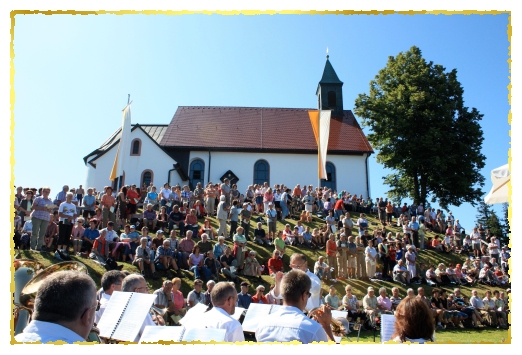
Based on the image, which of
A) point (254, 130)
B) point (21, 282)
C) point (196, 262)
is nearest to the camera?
point (21, 282)

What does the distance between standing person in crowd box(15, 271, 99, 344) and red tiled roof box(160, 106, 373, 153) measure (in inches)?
1194

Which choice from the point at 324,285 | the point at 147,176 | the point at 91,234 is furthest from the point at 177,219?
the point at 147,176

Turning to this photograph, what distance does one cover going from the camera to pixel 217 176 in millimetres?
32469

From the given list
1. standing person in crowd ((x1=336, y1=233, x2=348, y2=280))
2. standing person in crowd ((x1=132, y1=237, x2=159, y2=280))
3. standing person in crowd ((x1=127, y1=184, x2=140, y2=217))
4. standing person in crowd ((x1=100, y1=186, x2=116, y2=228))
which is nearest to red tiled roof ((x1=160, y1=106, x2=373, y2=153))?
standing person in crowd ((x1=127, y1=184, x2=140, y2=217))

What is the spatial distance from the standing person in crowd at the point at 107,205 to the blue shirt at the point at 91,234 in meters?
1.44

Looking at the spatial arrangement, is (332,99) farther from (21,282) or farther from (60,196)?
(21,282)

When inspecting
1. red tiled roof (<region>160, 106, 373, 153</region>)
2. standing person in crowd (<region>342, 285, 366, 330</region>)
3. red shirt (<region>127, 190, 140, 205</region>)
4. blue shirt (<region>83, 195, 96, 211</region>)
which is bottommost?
standing person in crowd (<region>342, 285, 366, 330</region>)

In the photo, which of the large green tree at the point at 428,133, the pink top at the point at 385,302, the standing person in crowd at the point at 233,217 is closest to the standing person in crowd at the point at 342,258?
the pink top at the point at 385,302

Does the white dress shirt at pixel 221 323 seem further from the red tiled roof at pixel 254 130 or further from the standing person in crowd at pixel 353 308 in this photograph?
the red tiled roof at pixel 254 130

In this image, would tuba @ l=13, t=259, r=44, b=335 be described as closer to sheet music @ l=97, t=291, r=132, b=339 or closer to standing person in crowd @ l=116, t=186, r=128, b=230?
sheet music @ l=97, t=291, r=132, b=339

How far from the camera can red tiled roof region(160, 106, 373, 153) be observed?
33250 mm

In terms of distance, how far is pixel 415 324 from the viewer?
10.3ft

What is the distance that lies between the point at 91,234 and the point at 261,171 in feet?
68.5

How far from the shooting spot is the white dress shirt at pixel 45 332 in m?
2.62
